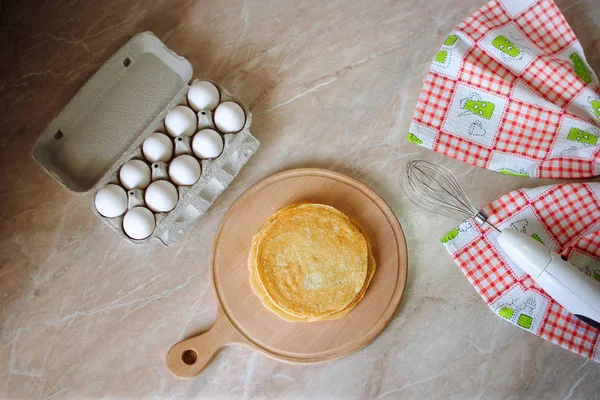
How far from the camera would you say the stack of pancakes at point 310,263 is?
1.03m

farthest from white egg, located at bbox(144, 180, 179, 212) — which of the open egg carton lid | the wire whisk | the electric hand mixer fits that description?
the electric hand mixer

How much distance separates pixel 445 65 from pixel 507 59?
0.45 feet

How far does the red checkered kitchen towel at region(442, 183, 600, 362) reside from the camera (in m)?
1.07

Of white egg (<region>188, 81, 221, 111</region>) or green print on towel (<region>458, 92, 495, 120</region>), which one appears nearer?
white egg (<region>188, 81, 221, 111</region>)

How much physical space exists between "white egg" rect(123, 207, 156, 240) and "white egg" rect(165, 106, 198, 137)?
171 mm

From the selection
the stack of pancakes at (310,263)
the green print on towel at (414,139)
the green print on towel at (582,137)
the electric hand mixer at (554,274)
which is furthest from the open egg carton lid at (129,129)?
the green print on towel at (582,137)

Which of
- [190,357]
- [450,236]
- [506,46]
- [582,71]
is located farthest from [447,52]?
[190,357]

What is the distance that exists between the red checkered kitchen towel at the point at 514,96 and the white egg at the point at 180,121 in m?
0.50

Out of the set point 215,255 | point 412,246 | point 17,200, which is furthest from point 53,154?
point 412,246

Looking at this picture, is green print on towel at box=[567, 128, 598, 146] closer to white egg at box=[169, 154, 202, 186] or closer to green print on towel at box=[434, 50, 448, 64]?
green print on towel at box=[434, 50, 448, 64]

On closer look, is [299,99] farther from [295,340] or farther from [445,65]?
[295,340]

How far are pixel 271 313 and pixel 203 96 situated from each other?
0.47m

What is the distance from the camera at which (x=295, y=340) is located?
1065 millimetres

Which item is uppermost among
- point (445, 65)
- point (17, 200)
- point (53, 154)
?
point (445, 65)
